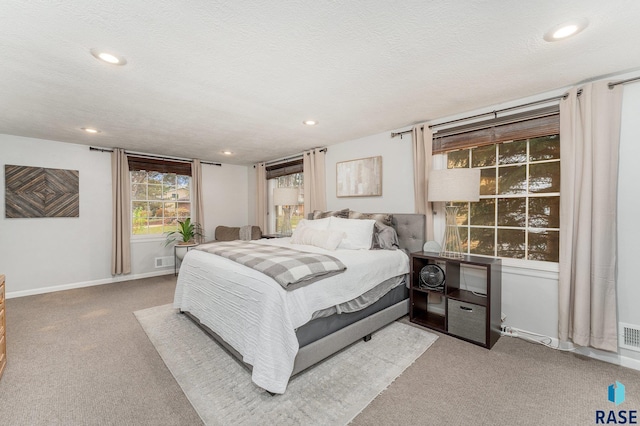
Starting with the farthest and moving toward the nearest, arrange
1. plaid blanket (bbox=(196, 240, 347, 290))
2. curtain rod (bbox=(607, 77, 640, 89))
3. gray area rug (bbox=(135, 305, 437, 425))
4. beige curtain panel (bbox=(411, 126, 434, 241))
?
beige curtain panel (bbox=(411, 126, 434, 241)), curtain rod (bbox=(607, 77, 640, 89)), plaid blanket (bbox=(196, 240, 347, 290)), gray area rug (bbox=(135, 305, 437, 425))

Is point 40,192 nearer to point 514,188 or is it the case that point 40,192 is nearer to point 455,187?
point 455,187

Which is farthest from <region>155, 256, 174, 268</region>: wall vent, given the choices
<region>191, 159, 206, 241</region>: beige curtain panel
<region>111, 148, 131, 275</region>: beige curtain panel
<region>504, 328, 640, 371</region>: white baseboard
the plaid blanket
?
<region>504, 328, 640, 371</region>: white baseboard

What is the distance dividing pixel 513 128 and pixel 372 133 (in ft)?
5.45

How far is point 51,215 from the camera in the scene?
4109 millimetres

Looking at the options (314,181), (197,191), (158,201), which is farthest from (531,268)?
(158,201)

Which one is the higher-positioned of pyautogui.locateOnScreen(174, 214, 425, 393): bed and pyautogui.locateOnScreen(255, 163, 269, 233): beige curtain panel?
pyautogui.locateOnScreen(255, 163, 269, 233): beige curtain panel

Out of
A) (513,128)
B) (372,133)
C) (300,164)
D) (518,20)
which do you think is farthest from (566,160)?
(300,164)

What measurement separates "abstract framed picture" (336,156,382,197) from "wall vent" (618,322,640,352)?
8.37 feet

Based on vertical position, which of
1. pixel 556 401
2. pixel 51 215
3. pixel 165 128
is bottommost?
pixel 556 401

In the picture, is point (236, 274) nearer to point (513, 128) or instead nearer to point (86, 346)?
point (86, 346)

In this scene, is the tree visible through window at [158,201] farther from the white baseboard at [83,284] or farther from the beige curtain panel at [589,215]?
the beige curtain panel at [589,215]

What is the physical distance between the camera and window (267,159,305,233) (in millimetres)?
5074

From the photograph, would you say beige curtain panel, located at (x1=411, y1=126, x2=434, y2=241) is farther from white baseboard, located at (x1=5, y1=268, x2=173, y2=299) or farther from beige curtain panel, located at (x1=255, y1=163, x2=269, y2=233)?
white baseboard, located at (x1=5, y1=268, x2=173, y2=299)

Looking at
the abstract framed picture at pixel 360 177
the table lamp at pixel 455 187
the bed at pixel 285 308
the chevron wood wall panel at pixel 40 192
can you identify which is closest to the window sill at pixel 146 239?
the chevron wood wall panel at pixel 40 192
